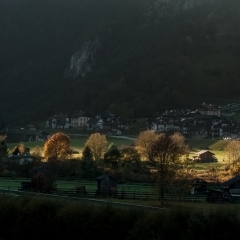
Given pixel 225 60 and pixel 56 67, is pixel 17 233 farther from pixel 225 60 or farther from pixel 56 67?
pixel 56 67

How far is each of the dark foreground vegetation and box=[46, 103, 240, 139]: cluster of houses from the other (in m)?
65.0

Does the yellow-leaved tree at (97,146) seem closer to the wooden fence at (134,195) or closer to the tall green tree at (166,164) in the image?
the tall green tree at (166,164)

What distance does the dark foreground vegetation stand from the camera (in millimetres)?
23062

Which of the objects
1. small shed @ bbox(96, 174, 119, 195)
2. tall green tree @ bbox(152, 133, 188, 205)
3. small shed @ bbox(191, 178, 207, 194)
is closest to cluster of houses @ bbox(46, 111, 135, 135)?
tall green tree @ bbox(152, 133, 188, 205)

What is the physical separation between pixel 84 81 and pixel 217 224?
145294 mm

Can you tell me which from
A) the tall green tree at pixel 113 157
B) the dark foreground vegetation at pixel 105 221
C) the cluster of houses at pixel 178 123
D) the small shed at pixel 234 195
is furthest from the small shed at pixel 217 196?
the cluster of houses at pixel 178 123

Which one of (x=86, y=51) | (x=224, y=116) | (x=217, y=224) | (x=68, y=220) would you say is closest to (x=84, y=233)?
(x=68, y=220)

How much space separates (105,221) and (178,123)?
77.2 m

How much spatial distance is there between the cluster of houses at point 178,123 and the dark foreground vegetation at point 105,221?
65037 mm

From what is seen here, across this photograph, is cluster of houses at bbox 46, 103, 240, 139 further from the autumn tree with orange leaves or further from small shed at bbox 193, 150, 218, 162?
the autumn tree with orange leaves

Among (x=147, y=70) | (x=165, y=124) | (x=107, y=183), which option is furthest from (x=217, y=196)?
(x=147, y=70)

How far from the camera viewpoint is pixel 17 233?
28000 millimetres

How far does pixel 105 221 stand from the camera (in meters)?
25.5

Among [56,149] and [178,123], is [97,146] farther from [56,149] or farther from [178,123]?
[178,123]
